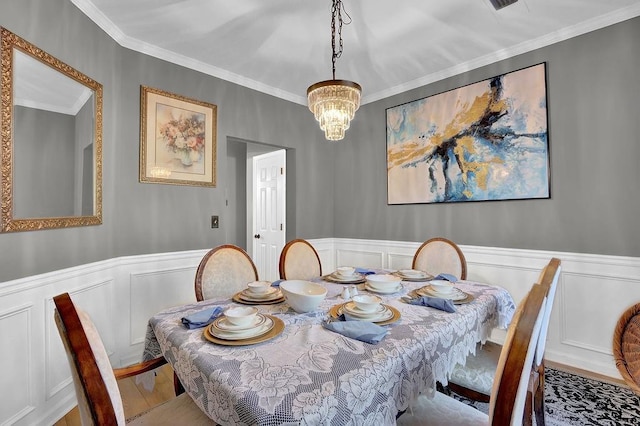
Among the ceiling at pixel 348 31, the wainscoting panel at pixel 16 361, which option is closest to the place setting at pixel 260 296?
the wainscoting panel at pixel 16 361

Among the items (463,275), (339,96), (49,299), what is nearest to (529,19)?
(339,96)

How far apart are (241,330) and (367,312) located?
0.51m

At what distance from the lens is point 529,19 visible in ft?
7.37

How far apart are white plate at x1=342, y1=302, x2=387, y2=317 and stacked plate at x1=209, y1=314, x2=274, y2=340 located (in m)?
0.34

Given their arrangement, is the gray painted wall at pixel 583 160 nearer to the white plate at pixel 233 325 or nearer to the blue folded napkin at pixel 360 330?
the blue folded napkin at pixel 360 330

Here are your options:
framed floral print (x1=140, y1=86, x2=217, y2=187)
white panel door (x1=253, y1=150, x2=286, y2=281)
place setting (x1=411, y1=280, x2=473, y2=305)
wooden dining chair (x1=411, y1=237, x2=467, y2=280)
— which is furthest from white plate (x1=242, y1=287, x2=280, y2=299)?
white panel door (x1=253, y1=150, x2=286, y2=281)

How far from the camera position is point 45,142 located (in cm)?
169

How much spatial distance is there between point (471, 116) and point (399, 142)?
0.77 m

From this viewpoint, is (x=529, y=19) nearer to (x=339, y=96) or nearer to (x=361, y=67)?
(x=361, y=67)

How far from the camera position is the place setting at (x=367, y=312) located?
123 centimetres

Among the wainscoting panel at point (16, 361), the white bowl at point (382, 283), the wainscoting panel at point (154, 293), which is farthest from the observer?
the wainscoting panel at point (154, 293)

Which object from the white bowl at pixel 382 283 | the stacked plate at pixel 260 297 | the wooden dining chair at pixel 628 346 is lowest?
the wooden dining chair at pixel 628 346

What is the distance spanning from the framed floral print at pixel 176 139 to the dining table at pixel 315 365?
1.64 meters

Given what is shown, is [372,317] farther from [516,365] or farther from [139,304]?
[139,304]
